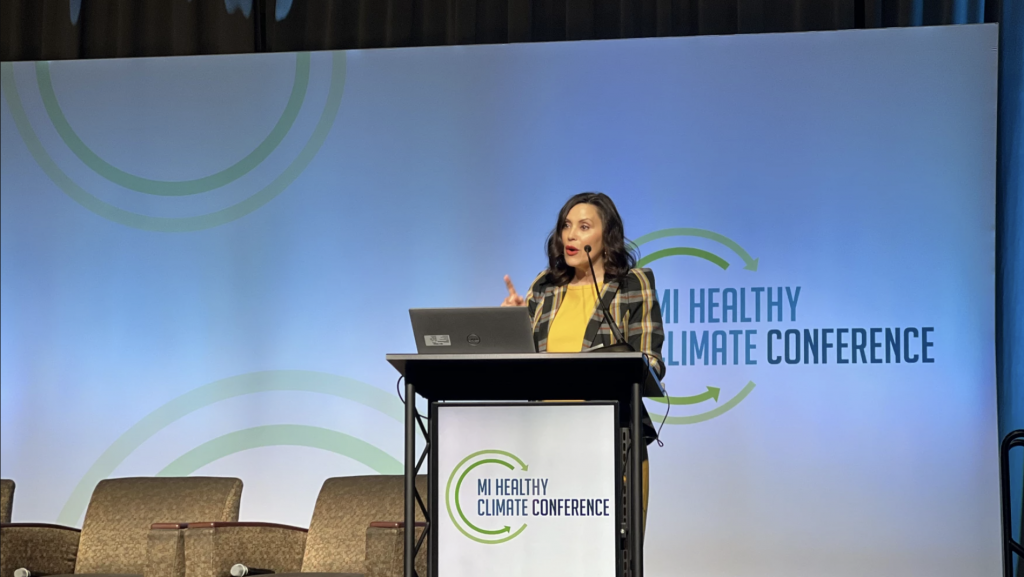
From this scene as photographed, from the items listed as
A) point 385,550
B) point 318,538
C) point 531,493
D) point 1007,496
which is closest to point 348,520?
point 318,538

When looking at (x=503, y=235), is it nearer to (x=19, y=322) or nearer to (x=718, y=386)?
(x=718, y=386)

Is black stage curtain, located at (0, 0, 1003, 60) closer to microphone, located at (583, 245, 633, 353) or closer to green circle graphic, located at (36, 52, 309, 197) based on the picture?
green circle graphic, located at (36, 52, 309, 197)

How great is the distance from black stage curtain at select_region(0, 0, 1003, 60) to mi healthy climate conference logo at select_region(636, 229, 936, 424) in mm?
1166

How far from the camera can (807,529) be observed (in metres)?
4.90

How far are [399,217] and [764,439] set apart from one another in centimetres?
204

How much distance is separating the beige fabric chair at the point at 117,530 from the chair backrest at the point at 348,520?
1.27ft

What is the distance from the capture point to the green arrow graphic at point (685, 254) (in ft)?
16.7

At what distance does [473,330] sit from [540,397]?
308 millimetres

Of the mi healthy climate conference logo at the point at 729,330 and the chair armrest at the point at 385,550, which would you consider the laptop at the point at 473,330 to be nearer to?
the chair armrest at the point at 385,550

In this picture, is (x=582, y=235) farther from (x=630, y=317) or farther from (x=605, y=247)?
(x=630, y=317)

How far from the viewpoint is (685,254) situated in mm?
5121

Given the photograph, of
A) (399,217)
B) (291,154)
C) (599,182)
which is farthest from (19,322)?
(599,182)

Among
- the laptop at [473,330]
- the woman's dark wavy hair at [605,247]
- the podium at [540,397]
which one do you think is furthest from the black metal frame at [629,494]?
the woman's dark wavy hair at [605,247]

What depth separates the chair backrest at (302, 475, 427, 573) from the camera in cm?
388
